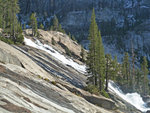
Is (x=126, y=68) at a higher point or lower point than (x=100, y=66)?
lower

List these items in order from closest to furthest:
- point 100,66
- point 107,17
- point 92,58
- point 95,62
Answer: point 95,62
point 92,58
point 100,66
point 107,17

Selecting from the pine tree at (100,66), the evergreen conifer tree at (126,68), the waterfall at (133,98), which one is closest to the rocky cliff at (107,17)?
the evergreen conifer tree at (126,68)

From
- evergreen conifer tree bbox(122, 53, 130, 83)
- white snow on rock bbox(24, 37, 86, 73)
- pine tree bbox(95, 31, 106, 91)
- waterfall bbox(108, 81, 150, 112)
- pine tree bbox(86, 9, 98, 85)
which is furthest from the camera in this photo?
evergreen conifer tree bbox(122, 53, 130, 83)

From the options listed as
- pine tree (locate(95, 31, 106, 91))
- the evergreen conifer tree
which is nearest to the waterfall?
pine tree (locate(95, 31, 106, 91))

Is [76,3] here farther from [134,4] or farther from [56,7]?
[134,4]

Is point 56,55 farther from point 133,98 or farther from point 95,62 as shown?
point 133,98

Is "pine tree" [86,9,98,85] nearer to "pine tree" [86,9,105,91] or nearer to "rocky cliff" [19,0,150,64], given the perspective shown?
"pine tree" [86,9,105,91]

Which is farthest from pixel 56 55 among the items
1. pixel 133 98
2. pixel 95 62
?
pixel 133 98

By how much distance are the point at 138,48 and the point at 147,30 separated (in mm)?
18273

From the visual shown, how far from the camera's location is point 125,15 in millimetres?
173375

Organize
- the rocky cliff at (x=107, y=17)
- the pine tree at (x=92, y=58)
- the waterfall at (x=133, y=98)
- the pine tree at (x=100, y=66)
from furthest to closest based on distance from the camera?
1. the rocky cliff at (x=107, y=17)
2. the waterfall at (x=133, y=98)
3. the pine tree at (x=100, y=66)
4. the pine tree at (x=92, y=58)

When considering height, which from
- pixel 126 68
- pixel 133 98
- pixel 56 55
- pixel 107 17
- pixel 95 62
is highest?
pixel 107 17

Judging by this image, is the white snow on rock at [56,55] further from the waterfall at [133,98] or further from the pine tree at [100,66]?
the waterfall at [133,98]

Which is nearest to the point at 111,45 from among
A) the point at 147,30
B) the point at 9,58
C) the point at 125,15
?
the point at 147,30
